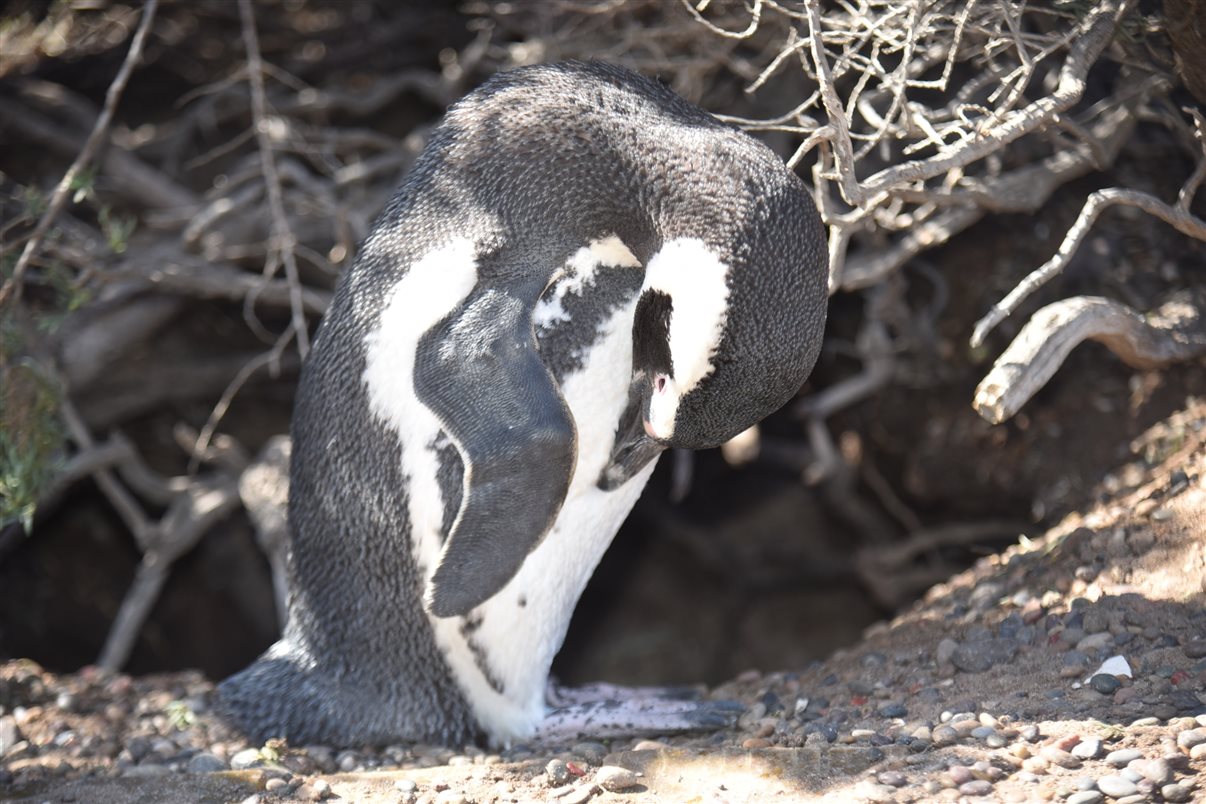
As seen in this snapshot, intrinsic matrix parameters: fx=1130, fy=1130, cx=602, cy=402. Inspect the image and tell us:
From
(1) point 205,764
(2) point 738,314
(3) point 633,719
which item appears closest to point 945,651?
(3) point 633,719

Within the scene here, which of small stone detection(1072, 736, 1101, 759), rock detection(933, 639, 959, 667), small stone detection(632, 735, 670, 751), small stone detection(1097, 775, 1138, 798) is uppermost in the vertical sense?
rock detection(933, 639, 959, 667)

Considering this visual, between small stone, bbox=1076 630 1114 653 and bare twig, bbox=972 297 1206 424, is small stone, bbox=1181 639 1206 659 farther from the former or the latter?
bare twig, bbox=972 297 1206 424

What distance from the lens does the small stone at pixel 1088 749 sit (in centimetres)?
157

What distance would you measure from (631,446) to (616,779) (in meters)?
0.56

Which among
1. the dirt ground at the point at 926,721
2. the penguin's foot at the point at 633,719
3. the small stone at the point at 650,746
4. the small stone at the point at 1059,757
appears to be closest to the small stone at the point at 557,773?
the dirt ground at the point at 926,721

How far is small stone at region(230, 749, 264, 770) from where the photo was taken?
2.01 m

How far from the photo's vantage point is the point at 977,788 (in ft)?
5.03

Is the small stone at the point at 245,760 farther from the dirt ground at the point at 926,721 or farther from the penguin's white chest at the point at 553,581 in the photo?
the penguin's white chest at the point at 553,581

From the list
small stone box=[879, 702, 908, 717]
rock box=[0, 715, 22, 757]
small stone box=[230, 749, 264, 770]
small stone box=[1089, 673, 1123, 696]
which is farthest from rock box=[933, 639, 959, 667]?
rock box=[0, 715, 22, 757]

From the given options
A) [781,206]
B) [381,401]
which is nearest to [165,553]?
[381,401]

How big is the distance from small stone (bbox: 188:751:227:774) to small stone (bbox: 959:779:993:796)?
125 cm

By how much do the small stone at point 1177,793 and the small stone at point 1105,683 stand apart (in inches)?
11.6

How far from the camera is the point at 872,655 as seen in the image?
7.23 ft

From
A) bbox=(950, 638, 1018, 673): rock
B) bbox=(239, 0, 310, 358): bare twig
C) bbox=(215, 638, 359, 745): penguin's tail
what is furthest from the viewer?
bbox=(239, 0, 310, 358): bare twig
